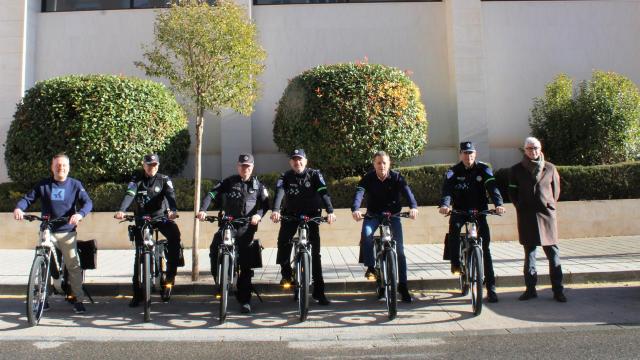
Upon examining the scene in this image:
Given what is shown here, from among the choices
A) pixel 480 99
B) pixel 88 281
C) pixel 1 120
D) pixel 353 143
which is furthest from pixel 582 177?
pixel 1 120

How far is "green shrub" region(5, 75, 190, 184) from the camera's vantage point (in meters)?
9.63

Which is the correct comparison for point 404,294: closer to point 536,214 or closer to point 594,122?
point 536,214

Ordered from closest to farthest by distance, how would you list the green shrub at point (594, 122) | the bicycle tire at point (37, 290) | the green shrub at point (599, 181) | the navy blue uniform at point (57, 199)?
the bicycle tire at point (37, 290), the navy blue uniform at point (57, 199), the green shrub at point (599, 181), the green shrub at point (594, 122)

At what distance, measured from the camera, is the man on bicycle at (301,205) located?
18.8 feet

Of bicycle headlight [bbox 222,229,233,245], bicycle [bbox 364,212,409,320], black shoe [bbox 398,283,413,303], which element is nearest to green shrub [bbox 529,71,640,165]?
black shoe [bbox 398,283,413,303]

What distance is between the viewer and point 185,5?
709 centimetres

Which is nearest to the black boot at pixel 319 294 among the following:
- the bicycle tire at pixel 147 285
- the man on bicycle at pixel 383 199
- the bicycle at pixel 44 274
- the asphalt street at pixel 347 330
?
the asphalt street at pixel 347 330

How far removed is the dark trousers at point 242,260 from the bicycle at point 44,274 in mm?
1690

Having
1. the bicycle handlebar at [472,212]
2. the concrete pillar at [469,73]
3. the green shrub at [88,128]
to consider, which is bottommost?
the bicycle handlebar at [472,212]

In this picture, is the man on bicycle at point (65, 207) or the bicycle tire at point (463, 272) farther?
the bicycle tire at point (463, 272)

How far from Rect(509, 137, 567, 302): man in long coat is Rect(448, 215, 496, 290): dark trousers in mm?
478

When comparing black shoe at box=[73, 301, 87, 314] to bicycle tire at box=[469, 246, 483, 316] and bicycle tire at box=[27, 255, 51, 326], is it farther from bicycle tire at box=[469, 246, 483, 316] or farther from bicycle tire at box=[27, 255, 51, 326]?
bicycle tire at box=[469, 246, 483, 316]

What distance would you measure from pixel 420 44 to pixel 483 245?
8.55 m

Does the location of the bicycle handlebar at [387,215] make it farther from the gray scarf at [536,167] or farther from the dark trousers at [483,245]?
the gray scarf at [536,167]
